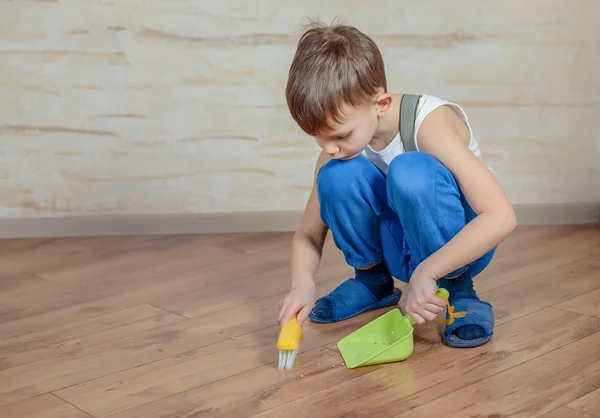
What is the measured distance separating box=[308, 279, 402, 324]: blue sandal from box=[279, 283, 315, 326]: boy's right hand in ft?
0.44

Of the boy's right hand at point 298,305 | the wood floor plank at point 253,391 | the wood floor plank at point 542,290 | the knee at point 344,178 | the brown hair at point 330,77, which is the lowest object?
the wood floor plank at point 542,290

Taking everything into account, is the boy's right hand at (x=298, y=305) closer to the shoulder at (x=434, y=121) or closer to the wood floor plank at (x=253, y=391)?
the wood floor plank at (x=253, y=391)

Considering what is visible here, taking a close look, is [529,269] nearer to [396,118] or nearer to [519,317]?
[519,317]

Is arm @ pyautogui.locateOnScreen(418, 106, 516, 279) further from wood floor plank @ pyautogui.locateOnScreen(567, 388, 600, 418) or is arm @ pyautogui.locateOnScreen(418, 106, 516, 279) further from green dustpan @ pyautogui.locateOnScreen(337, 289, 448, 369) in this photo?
wood floor plank @ pyautogui.locateOnScreen(567, 388, 600, 418)

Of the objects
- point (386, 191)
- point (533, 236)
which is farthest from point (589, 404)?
point (533, 236)

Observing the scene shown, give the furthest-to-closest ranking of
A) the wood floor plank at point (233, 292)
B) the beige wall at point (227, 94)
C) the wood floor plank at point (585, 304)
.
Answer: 1. the beige wall at point (227, 94)
2. the wood floor plank at point (233, 292)
3. the wood floor plank at point (585, 304)

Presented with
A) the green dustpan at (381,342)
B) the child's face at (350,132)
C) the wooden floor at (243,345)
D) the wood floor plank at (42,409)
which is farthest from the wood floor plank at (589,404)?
the wood floor plank at (42,409)

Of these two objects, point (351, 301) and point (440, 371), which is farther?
point (351, 301)

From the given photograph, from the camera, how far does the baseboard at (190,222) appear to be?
1.95m

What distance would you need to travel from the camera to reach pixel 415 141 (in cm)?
122

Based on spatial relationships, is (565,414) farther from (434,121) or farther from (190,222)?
(190,222)

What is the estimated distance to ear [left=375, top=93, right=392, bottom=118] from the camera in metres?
1.16

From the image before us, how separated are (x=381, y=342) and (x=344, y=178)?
10.0 inches

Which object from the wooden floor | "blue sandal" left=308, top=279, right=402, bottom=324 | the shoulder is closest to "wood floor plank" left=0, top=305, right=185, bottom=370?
the wooden floor
